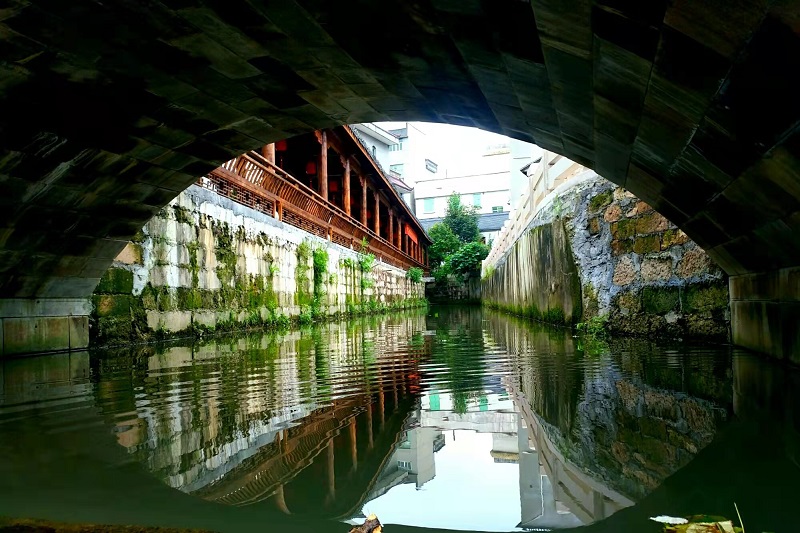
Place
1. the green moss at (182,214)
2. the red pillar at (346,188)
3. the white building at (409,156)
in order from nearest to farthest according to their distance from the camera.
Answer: the green moss at (182,214) < the red pillar at (346,188) < the white building at (409,156)

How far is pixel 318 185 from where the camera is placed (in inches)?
618

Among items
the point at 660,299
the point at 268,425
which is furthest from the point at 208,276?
the point at 268,425

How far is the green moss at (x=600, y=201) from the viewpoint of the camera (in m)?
6.48

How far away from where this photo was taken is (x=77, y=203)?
5121mm

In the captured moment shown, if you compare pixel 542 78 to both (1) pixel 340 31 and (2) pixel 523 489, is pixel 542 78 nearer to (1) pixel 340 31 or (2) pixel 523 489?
(1) pixel 340 31

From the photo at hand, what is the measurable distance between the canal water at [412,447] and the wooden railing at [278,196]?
5034mm

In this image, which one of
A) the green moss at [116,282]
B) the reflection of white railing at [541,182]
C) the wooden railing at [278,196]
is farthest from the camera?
the wooden railing at [278,196]

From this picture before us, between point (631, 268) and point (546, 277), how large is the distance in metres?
3.22

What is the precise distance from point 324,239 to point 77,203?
378 inches

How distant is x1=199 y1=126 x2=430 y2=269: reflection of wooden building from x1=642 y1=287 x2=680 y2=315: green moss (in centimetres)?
654

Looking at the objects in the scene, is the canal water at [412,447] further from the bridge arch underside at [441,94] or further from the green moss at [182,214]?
the green moss at [182,214]

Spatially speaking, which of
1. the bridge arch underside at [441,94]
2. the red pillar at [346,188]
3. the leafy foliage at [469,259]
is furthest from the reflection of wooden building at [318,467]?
the leafy foliage at [469,259]

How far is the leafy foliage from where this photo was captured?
3541cm

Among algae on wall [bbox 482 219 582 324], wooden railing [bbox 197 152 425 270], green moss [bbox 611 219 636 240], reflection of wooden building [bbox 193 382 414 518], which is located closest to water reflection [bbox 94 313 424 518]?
reflection of wooden building [bbox 193 382 414 518]
